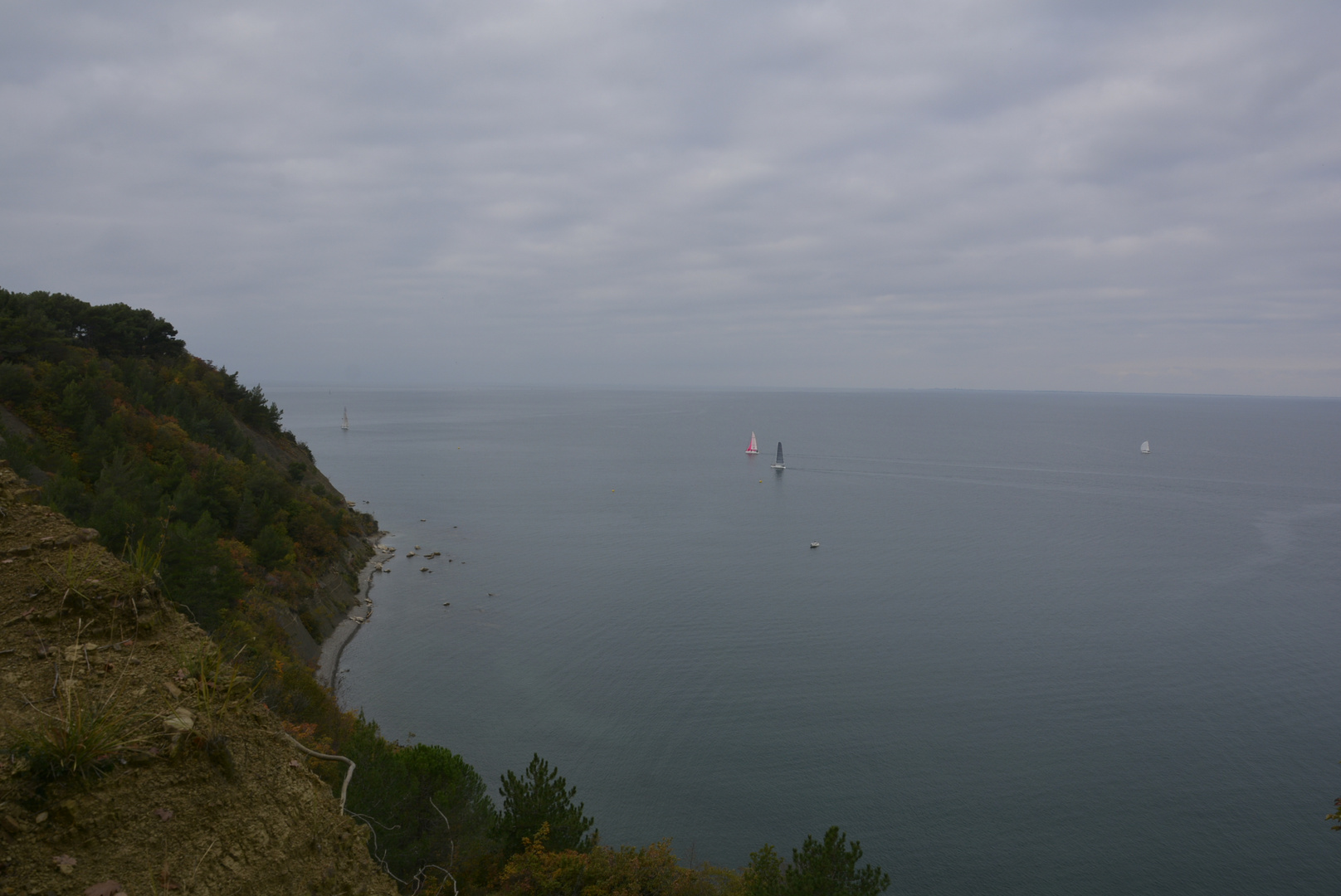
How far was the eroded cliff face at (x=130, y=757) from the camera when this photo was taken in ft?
15.1

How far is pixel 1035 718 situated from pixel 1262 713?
1153 centimetres

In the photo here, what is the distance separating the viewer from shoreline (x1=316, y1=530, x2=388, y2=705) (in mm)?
37438

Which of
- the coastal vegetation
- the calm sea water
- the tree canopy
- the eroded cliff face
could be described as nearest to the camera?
the eroded cliff face

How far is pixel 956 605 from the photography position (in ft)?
169

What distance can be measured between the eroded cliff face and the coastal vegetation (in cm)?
4

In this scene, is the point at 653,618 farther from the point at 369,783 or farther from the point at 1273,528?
the point at 1273,528

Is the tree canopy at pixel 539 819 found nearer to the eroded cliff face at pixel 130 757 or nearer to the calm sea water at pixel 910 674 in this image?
the calm sea water at pixel 910 674

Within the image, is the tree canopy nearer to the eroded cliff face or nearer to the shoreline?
the eroded cliff face

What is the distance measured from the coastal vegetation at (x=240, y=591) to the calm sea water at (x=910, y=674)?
174 inches

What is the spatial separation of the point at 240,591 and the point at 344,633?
44.2 ft

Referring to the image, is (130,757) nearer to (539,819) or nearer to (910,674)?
(539,819)

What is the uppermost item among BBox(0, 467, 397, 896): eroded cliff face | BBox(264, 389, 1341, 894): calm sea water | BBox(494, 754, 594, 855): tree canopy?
BBox(0, 467, 397, 896): eroded cliff face

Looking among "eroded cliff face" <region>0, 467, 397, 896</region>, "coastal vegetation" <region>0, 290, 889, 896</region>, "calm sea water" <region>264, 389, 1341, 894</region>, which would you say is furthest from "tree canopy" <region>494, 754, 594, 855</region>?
"eroded cliff face" <region>0, 467, 397, 896</region>

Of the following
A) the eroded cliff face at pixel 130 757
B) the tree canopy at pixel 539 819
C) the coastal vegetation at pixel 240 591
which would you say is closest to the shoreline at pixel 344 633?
the coastal vegetation at pixel 240 591
